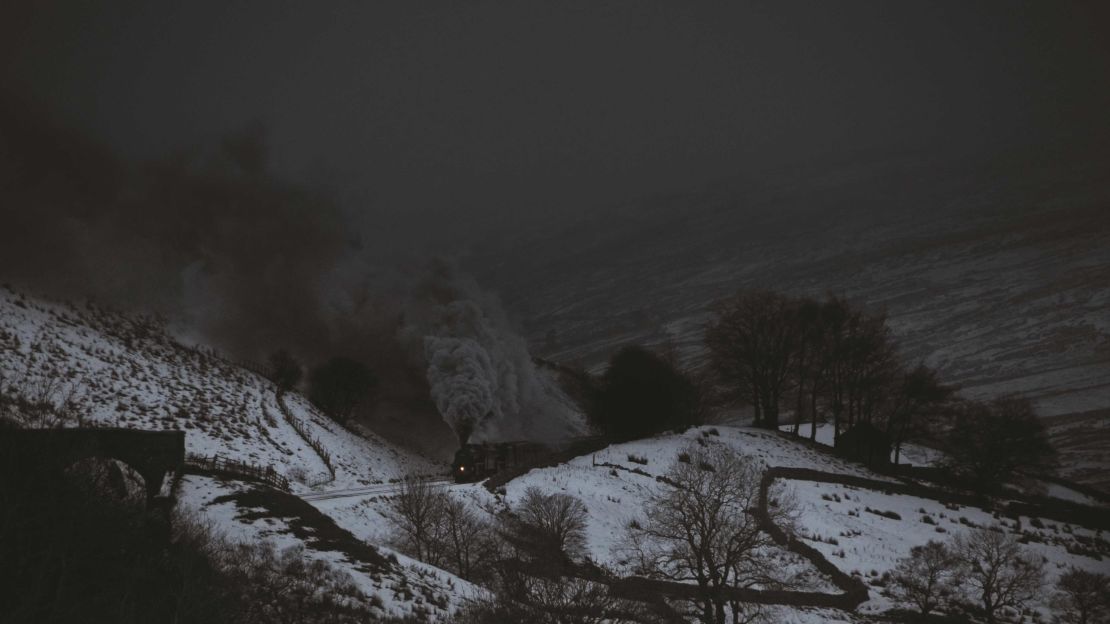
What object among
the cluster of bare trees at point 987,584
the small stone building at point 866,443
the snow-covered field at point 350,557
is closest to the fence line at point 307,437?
the snow-covered field at point 350,557

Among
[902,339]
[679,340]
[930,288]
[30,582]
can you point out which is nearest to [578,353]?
[679,340]

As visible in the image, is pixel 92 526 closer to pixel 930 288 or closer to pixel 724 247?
pixel 930 288

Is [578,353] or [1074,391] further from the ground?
[578,353]

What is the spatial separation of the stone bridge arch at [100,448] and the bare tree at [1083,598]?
105 feet

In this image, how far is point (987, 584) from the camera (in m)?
21.9

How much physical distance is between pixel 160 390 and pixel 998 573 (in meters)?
43.9

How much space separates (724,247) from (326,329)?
420 ft

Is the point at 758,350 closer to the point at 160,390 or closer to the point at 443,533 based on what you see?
the point at 443,533

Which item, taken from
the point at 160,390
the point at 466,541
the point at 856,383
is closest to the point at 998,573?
the point at 856,383

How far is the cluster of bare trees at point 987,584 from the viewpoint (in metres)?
21.8

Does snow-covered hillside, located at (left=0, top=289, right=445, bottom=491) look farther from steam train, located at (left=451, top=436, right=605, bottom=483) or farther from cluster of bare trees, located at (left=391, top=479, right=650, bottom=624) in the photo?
cluster of bare trees, located at (left=391, top=479, right=650, bottom=624)

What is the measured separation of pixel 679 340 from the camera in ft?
354

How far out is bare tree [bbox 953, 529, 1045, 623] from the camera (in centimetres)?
2191

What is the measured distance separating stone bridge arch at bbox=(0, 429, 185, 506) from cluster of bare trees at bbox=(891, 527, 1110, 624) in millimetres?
26527
